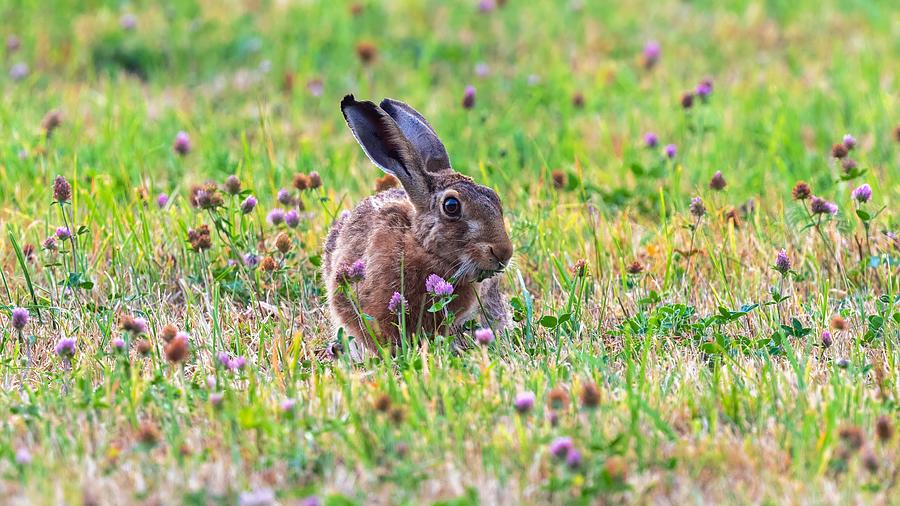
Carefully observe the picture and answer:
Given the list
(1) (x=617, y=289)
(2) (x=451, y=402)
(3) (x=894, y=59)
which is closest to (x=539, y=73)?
(3) (x=894, y=59)

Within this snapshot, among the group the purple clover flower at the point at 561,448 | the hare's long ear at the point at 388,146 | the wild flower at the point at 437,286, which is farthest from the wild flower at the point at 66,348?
the purple clover flower at the point at 561,448

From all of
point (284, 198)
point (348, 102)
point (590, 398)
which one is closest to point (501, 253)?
point (348, 102)

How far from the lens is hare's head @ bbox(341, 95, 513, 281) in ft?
16.4

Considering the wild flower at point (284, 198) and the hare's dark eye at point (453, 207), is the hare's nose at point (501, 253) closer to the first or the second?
the hare's dark eye at point (453, 207)

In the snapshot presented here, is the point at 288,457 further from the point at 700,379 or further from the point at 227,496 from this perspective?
the point at 700,379

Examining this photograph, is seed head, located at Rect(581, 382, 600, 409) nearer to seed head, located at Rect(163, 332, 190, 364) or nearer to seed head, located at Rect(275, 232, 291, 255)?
seed head, located at Rect(163, 332, 190, 364)

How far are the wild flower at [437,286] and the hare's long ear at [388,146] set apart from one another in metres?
0.39

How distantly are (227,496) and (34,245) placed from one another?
282 cm

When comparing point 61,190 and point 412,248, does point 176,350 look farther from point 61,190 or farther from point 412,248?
point 61,190

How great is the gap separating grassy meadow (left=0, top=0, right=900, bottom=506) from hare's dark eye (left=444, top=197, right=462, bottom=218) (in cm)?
46

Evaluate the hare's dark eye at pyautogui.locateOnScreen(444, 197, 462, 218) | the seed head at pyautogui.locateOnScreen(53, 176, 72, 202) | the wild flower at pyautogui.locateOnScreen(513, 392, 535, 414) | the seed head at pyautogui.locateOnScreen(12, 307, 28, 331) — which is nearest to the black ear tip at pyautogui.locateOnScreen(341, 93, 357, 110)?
the hare's dark eye at pyautogui.locateOnScreen(444, 197, 462, 218)

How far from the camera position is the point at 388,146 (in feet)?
17.4

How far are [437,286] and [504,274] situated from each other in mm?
1093

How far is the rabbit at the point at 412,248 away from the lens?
5004 mm
